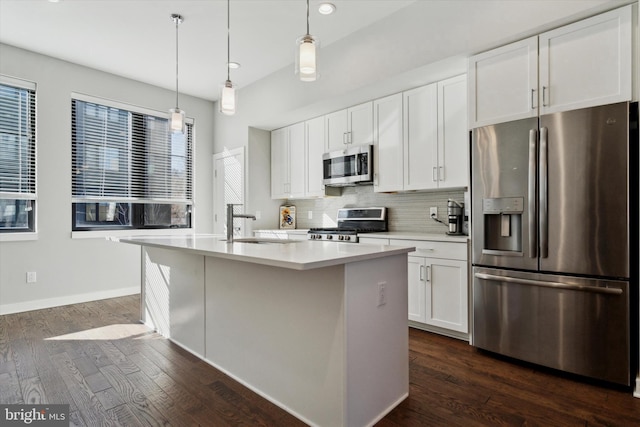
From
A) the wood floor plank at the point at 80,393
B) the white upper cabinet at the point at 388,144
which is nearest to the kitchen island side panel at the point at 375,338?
the wood floor plank at the point at 80,393

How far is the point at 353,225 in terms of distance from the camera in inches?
169

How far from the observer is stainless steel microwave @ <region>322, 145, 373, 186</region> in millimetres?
3762

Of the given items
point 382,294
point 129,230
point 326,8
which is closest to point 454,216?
point 382,294

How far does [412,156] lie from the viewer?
343 cm

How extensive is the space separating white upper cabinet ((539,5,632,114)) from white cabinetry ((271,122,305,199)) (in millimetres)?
2843

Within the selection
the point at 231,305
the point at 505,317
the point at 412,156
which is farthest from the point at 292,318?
the point at 412,156

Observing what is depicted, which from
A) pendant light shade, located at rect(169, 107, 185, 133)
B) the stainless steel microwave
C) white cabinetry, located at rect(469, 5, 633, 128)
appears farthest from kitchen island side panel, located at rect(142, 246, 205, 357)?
white cabinetry, located at rect(469, 5, 633, 128)

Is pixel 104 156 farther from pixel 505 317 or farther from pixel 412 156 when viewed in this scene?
pixel 505 317

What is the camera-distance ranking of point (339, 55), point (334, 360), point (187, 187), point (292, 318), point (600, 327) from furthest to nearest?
point (187, 187) < point (339, 55) < point (600, 327) < point (292, 318) < point (334, 360)

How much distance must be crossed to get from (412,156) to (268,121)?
2.10 meters

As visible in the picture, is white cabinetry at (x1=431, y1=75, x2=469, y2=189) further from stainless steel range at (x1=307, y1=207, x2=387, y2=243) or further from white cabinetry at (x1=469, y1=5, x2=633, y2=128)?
stainless steel range at (x1=307, y1=207, x2=387, y2=243)

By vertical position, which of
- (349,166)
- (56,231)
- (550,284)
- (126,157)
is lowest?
(550,284)

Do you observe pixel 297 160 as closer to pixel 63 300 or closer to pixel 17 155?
pixel 17 155

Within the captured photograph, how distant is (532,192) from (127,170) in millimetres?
4702
